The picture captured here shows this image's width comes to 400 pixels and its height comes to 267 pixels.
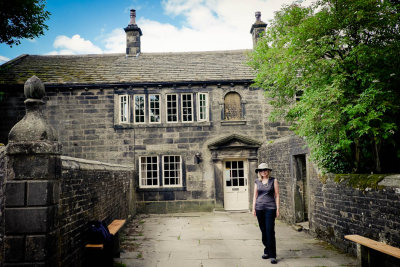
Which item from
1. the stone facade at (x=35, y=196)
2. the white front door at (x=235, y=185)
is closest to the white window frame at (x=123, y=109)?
the white front door at (x=235, y=185)

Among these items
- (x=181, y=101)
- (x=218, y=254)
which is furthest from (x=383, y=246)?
(x=181, y=101)

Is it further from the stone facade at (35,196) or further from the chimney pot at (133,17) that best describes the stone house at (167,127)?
the stone facade at (35,196)

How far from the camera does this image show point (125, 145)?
40.8 feet

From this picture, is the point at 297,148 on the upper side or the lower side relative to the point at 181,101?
lower

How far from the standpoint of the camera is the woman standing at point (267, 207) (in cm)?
537

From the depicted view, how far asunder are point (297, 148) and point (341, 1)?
4308mm

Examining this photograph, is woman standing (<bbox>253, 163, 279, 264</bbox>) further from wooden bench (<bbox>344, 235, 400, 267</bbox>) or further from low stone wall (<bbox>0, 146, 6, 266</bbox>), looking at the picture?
low stone wall (<bbox>0, 146, 6, 266</bbox>)

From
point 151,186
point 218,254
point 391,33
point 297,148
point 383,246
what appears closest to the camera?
point 383,246

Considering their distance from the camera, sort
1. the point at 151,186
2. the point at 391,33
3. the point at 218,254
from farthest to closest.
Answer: the point at 151,186 → the point at 218,254 → the point at 391,33

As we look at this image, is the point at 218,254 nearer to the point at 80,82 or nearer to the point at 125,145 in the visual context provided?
the point at 125,145

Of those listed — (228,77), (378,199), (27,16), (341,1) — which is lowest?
(378,199)

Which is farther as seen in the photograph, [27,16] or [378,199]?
[27,16]

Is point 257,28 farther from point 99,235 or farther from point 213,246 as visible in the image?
point 99,235

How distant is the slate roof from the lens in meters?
12.8
